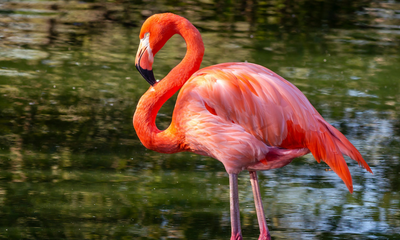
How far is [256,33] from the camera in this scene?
28.4ft

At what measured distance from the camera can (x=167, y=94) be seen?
3459 mm

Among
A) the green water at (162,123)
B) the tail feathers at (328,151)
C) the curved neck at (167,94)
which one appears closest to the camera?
the tail feathers at (328,151)

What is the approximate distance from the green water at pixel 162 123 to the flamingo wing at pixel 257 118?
0.77 metres

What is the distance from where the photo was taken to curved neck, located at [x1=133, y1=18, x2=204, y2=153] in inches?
133

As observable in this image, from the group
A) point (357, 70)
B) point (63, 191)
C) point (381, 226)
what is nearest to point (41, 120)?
point (63, 191)

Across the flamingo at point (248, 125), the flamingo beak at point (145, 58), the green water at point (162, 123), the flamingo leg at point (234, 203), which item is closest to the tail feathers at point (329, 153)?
the flamingo at point (248, 125)

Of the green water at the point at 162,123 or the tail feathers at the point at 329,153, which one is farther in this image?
the green water at the point at 162,123

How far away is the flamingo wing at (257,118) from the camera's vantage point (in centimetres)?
313

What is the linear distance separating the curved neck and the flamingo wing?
219mm

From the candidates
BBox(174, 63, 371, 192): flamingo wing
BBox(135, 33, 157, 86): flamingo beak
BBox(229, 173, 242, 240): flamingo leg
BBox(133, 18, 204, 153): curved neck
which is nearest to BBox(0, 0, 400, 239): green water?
BBox(229, 173, 242, 240): flamingo leg

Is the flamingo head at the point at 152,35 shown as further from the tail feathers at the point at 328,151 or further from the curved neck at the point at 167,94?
the tail feathers at the point at 328,151

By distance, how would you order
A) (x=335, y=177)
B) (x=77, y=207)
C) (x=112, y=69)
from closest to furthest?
1. (x=77, y=207)
2. (x=335, y=177)
3. (x=112, y=69)

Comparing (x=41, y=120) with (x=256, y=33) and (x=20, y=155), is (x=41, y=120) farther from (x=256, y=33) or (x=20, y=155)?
(x=256, y=33)

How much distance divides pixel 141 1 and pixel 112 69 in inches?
143
